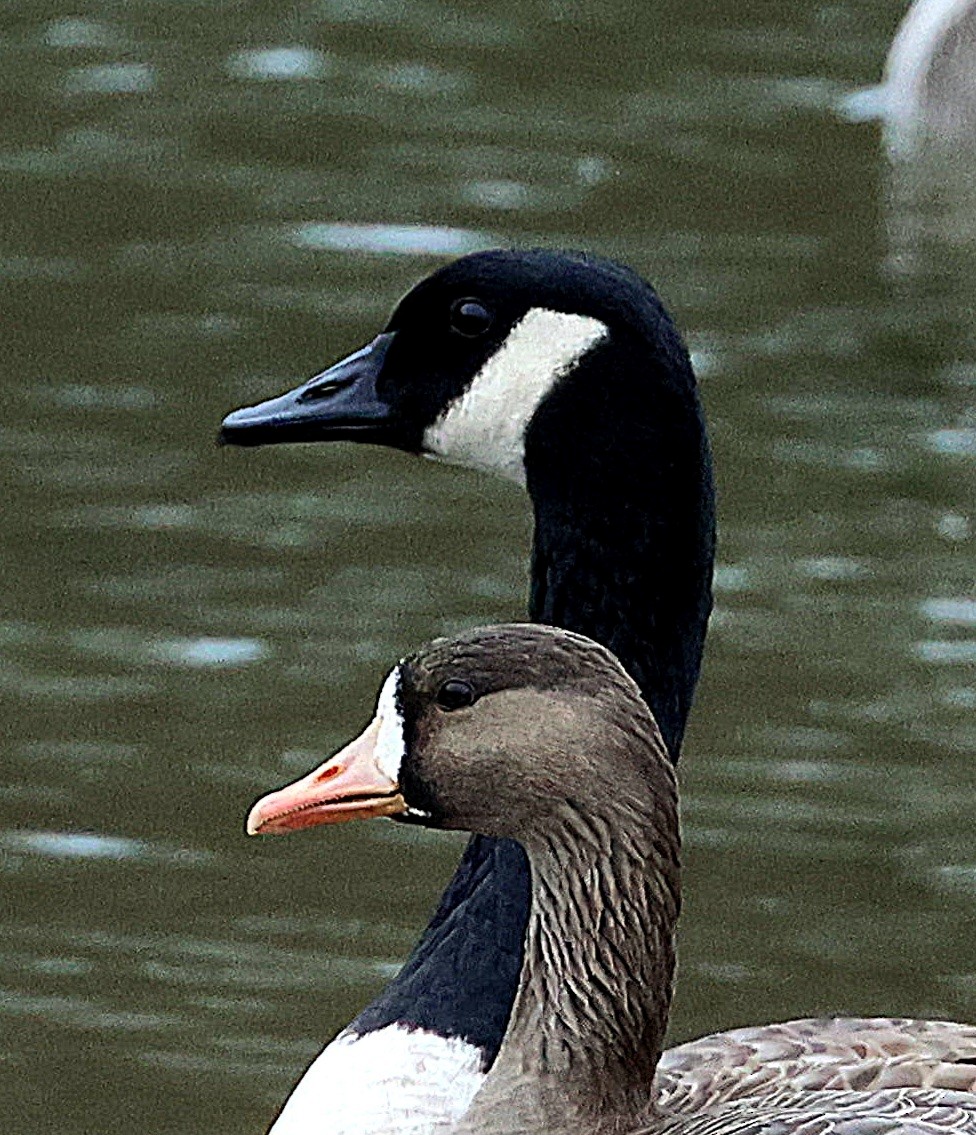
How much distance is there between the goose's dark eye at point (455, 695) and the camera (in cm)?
664

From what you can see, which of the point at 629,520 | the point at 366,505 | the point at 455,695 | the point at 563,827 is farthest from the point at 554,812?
the point at 366,505

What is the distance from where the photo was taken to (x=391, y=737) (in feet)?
22.1

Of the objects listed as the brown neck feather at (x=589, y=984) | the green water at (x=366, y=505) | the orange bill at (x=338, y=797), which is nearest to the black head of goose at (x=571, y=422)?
the brown neck feather at (x=589, y=984)

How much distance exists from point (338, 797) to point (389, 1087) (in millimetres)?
1009

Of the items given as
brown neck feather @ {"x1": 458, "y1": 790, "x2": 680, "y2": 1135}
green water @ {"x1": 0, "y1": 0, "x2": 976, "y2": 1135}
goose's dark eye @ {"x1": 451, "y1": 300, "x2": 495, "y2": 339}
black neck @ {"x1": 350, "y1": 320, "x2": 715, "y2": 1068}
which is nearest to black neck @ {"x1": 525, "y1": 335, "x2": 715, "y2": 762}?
black neck @ {"x1": 350, "y1": 320, "x2": 715, "y2": 1068}

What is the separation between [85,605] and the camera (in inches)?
439

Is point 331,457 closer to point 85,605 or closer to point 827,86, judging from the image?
point 85,605

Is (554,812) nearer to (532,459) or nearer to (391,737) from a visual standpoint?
(391,737)

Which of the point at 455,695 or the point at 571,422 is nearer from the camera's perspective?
the point at 455,695

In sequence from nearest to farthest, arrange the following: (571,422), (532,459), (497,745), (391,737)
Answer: (497,745)
(391,737)
(571,422)
(532,459)

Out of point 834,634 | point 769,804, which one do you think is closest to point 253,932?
point 769,804

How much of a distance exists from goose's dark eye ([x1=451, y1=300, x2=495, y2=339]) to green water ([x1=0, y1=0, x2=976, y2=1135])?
199 centimetres

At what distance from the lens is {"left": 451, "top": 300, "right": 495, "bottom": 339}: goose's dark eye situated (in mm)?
7781

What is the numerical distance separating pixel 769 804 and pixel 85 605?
2.29 metres
